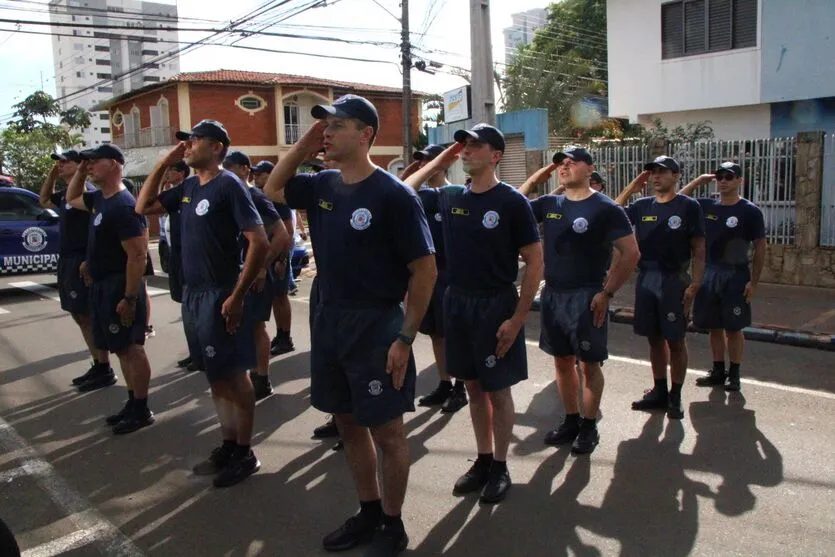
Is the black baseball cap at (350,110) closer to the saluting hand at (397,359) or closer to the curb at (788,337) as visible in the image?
the saluting hand at (397,359)

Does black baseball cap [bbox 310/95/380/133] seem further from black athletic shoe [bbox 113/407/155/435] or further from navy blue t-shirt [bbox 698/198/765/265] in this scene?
navy blue t-shirt [bbox 698/198/765/265]

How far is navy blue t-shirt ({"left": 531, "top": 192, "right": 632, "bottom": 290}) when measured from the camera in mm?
4324

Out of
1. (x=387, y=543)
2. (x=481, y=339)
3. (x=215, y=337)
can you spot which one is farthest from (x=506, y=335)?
(x=215, y=337)

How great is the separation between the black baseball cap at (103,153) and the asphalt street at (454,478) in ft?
6.44

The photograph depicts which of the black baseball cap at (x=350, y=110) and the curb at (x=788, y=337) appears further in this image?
the curb at (x=788, y=337)

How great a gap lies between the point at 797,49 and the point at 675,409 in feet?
40.1

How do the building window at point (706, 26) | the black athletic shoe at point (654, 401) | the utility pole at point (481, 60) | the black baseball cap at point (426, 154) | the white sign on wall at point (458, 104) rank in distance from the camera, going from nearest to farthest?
1. the black baseball cap at point (426, 154)
2. the black athletic shoe at point (654, 401)
3. the utility pole at point (481, 60)
4. the white sign on wall at point (458, 104)
5. the building window at point (706, 26)

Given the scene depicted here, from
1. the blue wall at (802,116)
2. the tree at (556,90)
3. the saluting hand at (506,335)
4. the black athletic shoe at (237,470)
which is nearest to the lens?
the saluting hand at (506,335)

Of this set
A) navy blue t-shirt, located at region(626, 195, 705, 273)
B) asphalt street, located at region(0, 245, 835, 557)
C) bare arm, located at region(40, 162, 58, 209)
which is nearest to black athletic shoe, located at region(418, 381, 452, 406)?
asphalt street, located at region(0, 245, 835, 557)

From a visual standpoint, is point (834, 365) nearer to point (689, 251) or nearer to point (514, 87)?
point (689, 251)

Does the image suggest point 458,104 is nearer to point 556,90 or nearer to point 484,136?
point 484,136

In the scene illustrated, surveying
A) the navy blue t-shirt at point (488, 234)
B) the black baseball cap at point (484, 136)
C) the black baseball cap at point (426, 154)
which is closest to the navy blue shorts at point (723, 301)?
the black baseball cap at point (426, 154)

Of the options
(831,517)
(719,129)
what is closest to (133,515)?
(831,517)

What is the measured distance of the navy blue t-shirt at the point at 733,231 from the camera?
5.74m
